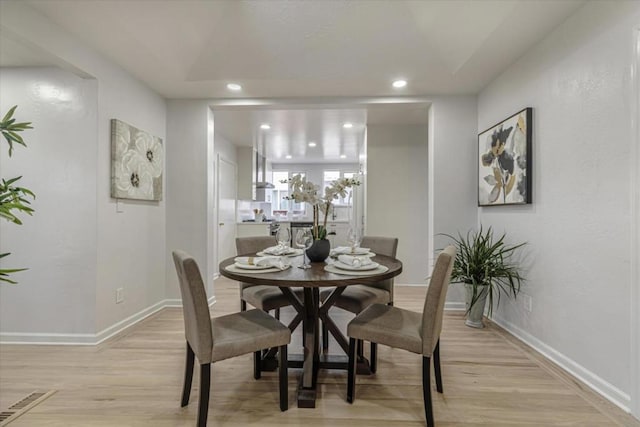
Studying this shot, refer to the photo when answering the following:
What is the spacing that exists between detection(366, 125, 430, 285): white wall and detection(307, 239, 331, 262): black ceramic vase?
2.28 m

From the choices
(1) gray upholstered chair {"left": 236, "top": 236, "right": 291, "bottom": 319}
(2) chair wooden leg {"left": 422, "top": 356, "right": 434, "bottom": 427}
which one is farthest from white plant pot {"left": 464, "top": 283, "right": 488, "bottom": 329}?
(1) gray upholstered chair {"left": 236, "top": 236, "right": 291, "bottom": 319}

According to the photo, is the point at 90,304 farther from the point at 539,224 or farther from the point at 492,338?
the point at 539,224

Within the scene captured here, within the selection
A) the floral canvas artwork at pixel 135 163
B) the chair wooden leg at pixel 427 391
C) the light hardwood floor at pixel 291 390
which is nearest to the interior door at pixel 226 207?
the floral canvas artwork at pixel 135 163

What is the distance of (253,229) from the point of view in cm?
576

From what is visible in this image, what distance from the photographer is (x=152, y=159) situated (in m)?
2.98

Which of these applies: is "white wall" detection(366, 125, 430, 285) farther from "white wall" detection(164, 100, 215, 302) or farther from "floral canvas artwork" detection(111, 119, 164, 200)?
"floral canvas artwork" detection(111, 119, 164, 200)

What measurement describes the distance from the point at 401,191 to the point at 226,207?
9.96 feet

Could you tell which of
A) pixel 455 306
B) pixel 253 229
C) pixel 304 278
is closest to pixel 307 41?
pixel 304 278

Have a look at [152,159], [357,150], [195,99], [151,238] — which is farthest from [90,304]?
[357,150]

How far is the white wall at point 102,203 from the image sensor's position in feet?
6.65

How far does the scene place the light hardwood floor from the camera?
1535 mm

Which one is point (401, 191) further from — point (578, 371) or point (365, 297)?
point (578, 371)

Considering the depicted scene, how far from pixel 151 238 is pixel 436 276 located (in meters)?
2.80

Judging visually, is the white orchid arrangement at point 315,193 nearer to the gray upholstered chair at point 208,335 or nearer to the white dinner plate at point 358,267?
the white dinner plate at point 358,267
